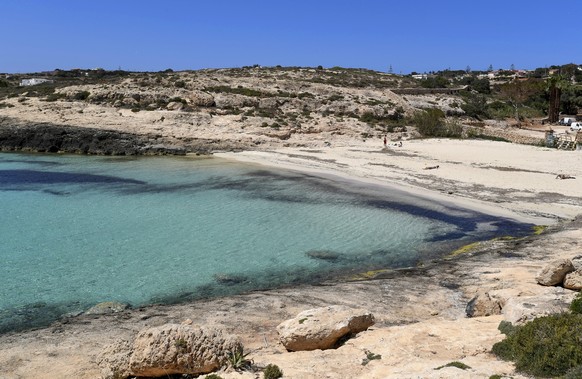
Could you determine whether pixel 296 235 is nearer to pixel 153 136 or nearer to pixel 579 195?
pixel 579 195

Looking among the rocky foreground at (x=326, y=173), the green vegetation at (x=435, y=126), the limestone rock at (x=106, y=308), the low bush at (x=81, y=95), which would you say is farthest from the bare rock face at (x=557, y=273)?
the low bush at (x=81, y=95)

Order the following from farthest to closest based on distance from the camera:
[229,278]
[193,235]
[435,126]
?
[435,126], [193,235], [229,278]

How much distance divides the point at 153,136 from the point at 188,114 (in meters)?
5.47

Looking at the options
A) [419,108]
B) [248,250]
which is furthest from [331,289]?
[419,108]

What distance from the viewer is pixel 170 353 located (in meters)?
7.41

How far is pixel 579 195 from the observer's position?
932 inches

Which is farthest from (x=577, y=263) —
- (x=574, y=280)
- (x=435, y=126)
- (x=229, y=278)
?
(x=435, y=126)

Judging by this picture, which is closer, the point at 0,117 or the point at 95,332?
the point at 95,332

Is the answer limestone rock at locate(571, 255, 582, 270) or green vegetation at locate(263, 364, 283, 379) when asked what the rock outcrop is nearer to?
limestone rock at locate(571, 255, 582, 270)

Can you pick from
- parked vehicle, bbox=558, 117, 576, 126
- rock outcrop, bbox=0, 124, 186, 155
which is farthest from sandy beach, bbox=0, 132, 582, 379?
parked vehicle, bbox=558, 117, 576, 126

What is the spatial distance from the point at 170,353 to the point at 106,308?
16.9 feet

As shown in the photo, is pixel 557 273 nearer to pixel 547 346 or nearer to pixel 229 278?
pixel 547 346

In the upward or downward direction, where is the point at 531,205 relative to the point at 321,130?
downward

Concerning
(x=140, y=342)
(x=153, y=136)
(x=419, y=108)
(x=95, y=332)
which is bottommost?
(x=95, y=332)
